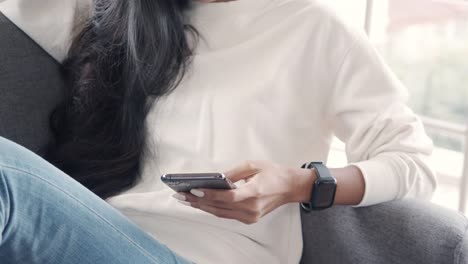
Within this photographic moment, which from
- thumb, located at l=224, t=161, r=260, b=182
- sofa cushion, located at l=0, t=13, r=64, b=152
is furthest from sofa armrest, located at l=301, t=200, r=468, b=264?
sofa cushion, located at l=0, t=13, r=64, b=152

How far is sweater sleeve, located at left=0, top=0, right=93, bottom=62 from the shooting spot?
4.88 ft

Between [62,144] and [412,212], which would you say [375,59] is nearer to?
[412,212]

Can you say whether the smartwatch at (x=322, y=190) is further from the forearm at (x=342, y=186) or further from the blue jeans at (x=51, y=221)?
the blue jeans at (x=51, y=221)

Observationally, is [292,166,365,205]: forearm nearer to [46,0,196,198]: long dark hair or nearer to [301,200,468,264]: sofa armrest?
[301,200,468,264]: sofa armrest

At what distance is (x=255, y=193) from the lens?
1165 mm

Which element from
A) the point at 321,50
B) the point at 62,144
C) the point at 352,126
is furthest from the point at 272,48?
the point at 62,144

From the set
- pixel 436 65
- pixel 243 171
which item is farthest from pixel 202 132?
pixel 436 65

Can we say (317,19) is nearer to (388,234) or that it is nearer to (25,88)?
(388,234)

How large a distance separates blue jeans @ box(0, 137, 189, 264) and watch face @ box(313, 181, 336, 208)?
0.94 feet

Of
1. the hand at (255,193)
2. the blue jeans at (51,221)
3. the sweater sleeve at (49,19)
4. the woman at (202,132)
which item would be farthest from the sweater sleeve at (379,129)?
the sweater sleeve at (49,19)

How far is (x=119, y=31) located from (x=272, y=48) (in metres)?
0.30

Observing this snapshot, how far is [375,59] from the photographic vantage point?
4.23 ft

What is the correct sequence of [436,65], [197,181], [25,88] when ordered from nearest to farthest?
1. [197,181]
2. [25,88]
3. [436,65]

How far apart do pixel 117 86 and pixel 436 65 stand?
1.01m
